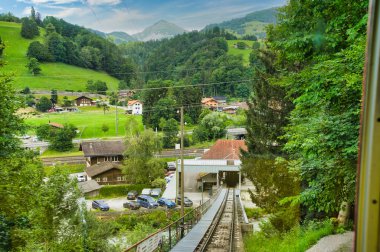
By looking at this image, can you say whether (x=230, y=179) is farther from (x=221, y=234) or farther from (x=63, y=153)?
(x=63, y=153)

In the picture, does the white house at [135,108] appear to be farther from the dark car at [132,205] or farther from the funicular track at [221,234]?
the funicular track at [221,234]

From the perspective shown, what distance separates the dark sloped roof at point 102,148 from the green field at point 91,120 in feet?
24.1

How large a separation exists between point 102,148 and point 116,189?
9.15m

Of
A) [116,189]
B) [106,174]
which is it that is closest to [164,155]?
[106,174]

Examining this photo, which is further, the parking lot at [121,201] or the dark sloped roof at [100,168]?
the dark sloped roof at [100,168]

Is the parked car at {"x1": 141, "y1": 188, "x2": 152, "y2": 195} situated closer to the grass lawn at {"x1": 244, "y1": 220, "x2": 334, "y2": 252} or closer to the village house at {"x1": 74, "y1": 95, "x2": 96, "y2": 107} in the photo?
the grass lawn at {"x1": 244, "y1": 220, "x2": 334, "y2": 252}

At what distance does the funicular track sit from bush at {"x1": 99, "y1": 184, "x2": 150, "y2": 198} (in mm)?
14831

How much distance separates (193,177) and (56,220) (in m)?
22.6

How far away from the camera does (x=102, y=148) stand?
39.2 m

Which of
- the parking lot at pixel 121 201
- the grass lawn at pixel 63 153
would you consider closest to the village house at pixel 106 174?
the parking lot at pixel 121 201

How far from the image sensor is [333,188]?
510 centimetres

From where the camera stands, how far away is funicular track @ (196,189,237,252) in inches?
377

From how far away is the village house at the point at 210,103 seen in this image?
175 ft

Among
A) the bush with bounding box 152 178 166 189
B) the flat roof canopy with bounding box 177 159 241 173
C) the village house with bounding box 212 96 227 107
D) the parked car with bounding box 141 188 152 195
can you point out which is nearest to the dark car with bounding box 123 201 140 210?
the parked car with bounding box 141 188 152 195
